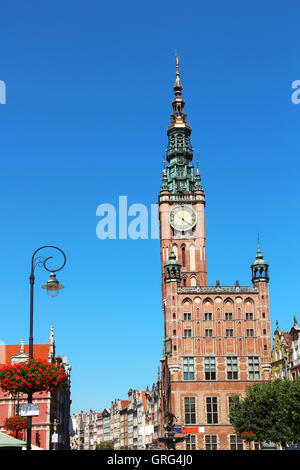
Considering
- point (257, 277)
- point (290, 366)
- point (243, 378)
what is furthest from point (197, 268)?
point (290, 366)

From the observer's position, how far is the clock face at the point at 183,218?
10231 cm

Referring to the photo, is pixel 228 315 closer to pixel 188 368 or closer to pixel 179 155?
pixel 188 368

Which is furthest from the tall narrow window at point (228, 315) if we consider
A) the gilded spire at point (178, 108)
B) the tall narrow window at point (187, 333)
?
the gilded spire at point (178, 108)

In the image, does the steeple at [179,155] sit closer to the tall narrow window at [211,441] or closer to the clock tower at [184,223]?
the clock tower at [184,223]

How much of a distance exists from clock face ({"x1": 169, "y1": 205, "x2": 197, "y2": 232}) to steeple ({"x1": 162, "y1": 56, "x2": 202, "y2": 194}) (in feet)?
11.3

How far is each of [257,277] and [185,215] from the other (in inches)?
920

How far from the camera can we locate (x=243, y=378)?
79.3m

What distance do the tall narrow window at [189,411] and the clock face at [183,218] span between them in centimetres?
3263

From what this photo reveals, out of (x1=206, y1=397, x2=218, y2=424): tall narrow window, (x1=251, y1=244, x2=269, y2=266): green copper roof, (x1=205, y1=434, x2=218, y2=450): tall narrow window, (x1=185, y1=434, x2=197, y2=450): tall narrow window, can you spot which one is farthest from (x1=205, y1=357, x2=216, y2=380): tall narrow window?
(x1=251, y1=244, x2=269, y2=266): green copper roof

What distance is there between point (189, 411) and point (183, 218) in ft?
117

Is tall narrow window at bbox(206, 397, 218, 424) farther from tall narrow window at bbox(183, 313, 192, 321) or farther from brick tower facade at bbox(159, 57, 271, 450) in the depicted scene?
tall narrow window at bbox(183, 313, 192, 321)

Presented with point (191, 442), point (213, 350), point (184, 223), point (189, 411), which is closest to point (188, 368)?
point (213, 350)

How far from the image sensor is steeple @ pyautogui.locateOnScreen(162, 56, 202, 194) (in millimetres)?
106938

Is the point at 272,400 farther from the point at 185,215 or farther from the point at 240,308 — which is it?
the point at 185,215
